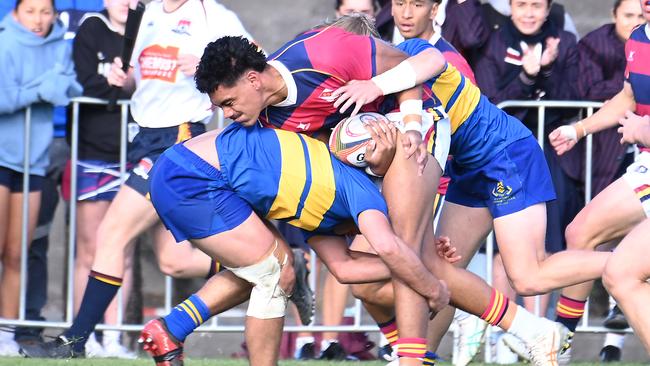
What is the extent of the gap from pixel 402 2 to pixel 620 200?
145 centimetres

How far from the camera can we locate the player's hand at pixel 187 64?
8555 millimetres

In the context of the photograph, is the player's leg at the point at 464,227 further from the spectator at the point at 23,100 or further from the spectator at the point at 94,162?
the spectator at the point at 23,100

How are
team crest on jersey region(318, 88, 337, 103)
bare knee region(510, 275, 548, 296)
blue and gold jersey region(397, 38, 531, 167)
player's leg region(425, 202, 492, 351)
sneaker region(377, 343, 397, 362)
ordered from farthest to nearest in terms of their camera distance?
sneaker region(377, 343, 397, 362), player's leg region(425, 202, 492, 351), bare knee region(510, 275, 548, 296), blue and gold jersey region(397, 38, 531, 167), team crest on jersey region(318, 88, 337, 103)

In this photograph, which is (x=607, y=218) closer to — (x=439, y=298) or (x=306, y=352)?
(x=439, y=298)

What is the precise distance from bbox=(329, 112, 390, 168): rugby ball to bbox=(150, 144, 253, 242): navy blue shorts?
475 mm

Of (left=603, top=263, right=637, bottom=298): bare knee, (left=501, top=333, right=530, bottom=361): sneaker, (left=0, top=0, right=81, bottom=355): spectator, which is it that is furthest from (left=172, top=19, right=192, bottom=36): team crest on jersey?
(left=603, top=263, right=637, bottom=298): bare knee

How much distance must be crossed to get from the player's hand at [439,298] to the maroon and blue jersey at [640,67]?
173 cm

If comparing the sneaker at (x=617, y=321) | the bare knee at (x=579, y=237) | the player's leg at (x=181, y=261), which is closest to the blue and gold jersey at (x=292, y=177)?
the bare knee at (x=579, y=237)

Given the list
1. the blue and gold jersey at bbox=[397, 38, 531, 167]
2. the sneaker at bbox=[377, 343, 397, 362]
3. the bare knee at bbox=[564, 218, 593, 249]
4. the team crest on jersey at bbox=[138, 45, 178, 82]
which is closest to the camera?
the blue and gold jersey at bbox=[397, 38, 531, 167]

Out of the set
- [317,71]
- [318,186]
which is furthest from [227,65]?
[318,186]

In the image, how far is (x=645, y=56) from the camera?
7.82 meters

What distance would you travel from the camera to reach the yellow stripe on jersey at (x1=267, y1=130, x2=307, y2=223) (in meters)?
6.67

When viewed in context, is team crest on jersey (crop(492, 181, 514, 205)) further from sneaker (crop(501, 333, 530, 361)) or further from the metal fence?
the metal fence

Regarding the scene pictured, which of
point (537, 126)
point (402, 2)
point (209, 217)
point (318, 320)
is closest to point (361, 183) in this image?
point (209, 217)
